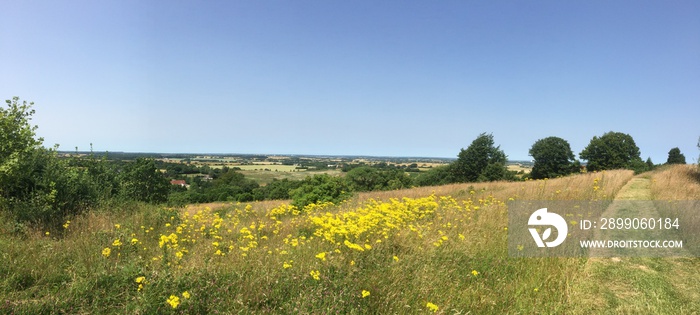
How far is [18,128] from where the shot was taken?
21.9 ft

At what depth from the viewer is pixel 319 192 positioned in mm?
14938

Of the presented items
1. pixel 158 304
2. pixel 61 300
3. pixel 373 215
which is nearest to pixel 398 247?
pixel 373 215

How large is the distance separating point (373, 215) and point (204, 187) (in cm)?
5519

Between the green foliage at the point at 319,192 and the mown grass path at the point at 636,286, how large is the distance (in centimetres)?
1013

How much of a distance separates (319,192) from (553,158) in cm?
4675

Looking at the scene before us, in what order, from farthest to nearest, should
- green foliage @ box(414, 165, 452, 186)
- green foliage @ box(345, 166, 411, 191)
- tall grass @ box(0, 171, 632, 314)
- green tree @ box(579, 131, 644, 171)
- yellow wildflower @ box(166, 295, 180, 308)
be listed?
1. green foliage @ box(414, 165, 452, 186)
2. green foliage @ box(345, 166, 411, 191)
3. green tree @ box(579, 131, 644, 171)
4. tall grass @ box(0, 171, 632, 314)
5. yellow wildflower @ box(166, 295, 180, 308)

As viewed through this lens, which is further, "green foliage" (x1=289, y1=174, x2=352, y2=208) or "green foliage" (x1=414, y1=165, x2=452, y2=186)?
"green foliage" (x1=414, y1=165, x2=452, y2=186)

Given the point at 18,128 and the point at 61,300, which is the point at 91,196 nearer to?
the point at 18,128

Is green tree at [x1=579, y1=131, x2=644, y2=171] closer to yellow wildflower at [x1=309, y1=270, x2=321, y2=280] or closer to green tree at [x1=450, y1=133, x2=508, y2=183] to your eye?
green tree at [x1=450, y1=133, x2=508, y2=183]

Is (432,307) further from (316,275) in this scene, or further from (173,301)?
(173,301)

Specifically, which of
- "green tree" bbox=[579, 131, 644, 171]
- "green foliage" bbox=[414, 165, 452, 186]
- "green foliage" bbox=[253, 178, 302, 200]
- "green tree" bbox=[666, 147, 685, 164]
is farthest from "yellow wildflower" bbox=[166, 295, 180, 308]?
"green tree" bbox=[666, 147, 685, 164]

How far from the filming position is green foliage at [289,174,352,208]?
14.6 metres

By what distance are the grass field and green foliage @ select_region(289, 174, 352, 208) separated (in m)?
8.33

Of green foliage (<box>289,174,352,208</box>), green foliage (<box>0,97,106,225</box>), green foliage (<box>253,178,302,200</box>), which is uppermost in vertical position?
green foliage (<box>0,97,106,225</box>)
